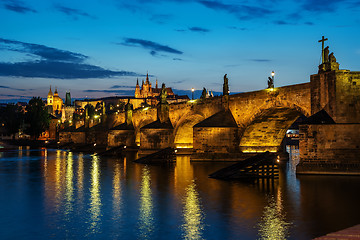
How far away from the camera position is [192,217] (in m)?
13.5

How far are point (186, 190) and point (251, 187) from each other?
353 centimetres

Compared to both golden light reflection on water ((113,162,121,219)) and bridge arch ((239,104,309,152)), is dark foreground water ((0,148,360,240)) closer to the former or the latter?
golden light reflection on water ((113,162,121,219))

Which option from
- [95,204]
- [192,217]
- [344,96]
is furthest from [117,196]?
[344,96]

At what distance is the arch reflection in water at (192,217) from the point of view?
1152 cm

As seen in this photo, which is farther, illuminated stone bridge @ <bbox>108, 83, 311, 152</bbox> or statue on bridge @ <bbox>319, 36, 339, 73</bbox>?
illuminated stone bridge @ <bbox>108, 83, 311, 152</bbox>

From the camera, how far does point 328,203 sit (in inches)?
627

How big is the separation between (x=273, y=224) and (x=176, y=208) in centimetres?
420

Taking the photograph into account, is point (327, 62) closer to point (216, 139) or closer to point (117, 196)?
point (216, 139)

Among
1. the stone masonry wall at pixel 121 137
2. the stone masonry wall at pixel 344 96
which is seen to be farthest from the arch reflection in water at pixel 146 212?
the stone masonry wall at pixel 121 137

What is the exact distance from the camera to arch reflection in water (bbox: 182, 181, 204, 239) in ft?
37.8

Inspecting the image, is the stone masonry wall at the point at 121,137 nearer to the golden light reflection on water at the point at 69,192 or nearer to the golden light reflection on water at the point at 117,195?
the golden light reflection on water at the point at 69,192

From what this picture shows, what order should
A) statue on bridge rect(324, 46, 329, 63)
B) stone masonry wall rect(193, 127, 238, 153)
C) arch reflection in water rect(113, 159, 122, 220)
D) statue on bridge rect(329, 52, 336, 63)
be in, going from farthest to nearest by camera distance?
stone masonry wall rect(193, 127, 238, 153) < statue on bridge rect(324, 46, 329, 63) < statue on bridge rect(329, 52, 336, 63) < arch reflection in water rect(113, 159, 122, 220)

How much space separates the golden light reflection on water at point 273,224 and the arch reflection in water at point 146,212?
11.3ft

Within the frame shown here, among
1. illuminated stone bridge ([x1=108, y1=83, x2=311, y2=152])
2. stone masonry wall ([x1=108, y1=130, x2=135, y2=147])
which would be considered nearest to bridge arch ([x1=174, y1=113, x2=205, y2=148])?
illuminated stone bridge ([x1=108, y1=83, x2=311, y2=152])
